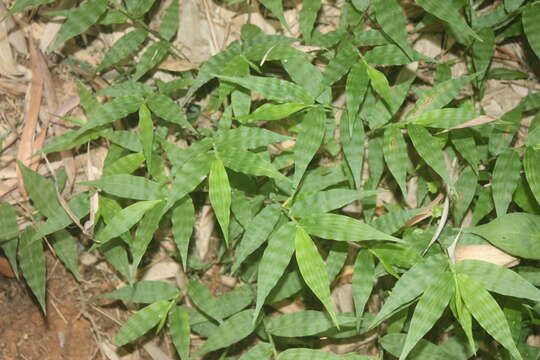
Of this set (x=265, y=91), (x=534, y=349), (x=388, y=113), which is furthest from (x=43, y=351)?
(x=534, y=349)

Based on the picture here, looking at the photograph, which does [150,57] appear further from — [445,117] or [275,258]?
[445,117]

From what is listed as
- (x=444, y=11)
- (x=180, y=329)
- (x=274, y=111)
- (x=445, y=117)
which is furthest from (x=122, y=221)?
(x=444, y=11)

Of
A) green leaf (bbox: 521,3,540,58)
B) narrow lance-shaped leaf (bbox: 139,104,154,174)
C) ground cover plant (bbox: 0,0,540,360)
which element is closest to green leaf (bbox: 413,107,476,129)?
ground cover plant (bbox: 0,0,540,360)

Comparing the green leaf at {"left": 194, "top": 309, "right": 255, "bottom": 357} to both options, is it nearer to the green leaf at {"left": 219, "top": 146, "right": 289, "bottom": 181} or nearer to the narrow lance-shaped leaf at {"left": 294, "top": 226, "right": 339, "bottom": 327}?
the narrow lance-shaped leaf at {"left": 294, "top": 226, "right": 339, "bottom": 327}

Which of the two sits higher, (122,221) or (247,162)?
(247,162)

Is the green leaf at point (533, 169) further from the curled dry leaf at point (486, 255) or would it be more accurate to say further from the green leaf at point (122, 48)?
the green leaf at point (122, 48)

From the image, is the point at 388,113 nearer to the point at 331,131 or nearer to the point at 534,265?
the point at 331,131
